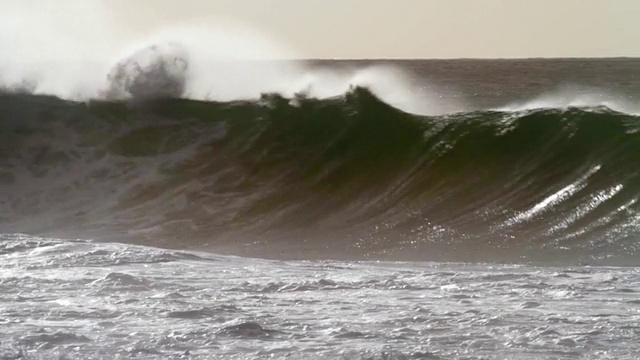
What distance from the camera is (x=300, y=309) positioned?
4.83 m

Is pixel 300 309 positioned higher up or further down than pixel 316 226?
further down

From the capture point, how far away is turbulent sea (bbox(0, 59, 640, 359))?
4309mm

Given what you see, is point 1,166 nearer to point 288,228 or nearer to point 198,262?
point 288,228

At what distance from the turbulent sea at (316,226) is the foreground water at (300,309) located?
2 cm

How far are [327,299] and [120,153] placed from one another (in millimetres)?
7094

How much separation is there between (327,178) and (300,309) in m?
5.65

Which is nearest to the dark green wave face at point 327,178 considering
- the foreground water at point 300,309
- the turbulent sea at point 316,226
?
the turbulent sea at point 316,226

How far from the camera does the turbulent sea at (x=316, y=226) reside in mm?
4309

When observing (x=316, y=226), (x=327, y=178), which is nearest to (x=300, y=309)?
(x=316, y=226)

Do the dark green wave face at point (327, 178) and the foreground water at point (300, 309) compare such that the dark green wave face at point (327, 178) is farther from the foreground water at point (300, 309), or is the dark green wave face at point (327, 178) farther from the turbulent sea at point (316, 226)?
the foreground water at point (300, 309)

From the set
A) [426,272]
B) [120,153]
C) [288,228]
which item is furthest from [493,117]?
[426,272]

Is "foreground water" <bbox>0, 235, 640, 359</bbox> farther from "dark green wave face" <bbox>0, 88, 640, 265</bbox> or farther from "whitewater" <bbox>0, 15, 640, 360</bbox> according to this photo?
"dark green wave face" <bbox>0, 88, 640, 265</bbox>

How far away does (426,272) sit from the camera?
20.2 feet

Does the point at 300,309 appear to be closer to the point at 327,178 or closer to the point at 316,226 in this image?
the point at 316,226
